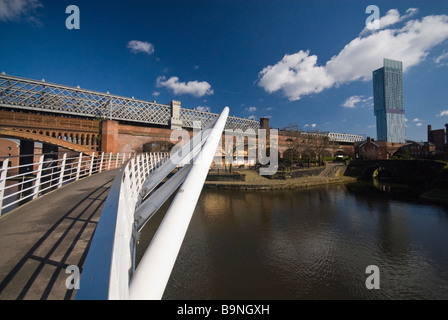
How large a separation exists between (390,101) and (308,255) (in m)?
127

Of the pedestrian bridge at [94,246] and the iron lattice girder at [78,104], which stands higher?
the iron lattice girder at [78,104]

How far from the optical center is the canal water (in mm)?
4660

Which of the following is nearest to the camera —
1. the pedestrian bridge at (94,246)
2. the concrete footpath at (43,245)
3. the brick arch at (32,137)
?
the pedestrian bridge at (94,246)

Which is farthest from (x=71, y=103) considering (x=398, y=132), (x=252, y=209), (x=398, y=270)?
(x=398, y=132)

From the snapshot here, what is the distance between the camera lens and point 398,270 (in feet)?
17.9

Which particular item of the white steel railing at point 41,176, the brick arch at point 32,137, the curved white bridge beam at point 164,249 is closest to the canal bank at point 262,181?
the white steel railing at point 41,176

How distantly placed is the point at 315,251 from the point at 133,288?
6.96 m

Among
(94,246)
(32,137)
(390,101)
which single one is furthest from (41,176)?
(390,101)

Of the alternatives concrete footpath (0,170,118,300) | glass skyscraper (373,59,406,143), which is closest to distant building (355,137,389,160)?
concrete footpath (0,170,118,300)

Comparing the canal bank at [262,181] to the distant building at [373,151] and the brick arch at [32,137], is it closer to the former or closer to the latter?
the brick arch at [32,137]

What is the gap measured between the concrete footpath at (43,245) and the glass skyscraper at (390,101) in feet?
345

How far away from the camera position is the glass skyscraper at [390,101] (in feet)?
251

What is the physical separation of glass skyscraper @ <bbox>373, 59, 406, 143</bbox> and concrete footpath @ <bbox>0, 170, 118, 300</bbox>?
105 meters
